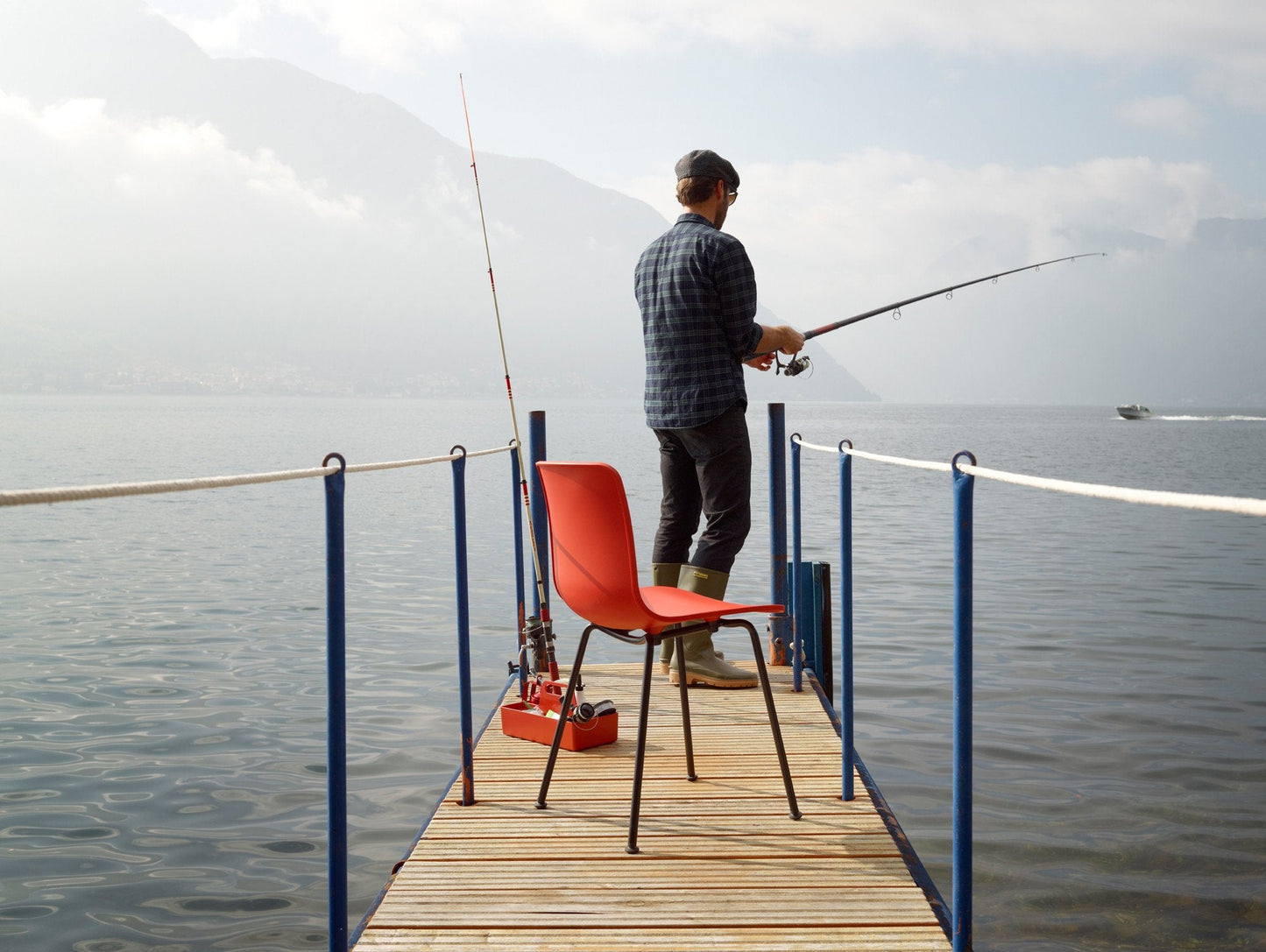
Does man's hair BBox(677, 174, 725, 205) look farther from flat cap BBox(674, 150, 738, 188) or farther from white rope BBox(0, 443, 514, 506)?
white rope BBox(0, 443, 514, 506)

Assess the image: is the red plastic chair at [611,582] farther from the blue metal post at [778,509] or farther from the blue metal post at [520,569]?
the blue metal post at [778,509]

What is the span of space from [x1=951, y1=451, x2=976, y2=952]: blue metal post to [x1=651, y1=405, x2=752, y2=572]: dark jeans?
1.82m

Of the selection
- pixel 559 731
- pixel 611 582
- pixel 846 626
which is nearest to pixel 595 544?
pixel 611 582

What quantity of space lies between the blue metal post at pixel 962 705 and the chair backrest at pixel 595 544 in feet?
3.11

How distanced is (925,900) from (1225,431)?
6884 centimetres

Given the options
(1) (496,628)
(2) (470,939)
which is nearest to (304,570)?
(1) (496,628)

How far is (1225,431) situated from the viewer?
6206 cm

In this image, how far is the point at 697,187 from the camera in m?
3.78

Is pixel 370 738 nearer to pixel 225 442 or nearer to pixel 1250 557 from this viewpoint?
pixel 1250 557

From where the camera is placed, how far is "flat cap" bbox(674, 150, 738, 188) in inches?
149

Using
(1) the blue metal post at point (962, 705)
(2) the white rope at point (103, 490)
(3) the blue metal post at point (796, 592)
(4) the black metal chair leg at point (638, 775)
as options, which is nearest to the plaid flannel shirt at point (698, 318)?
(3) the blue metal post at point (796, 592)

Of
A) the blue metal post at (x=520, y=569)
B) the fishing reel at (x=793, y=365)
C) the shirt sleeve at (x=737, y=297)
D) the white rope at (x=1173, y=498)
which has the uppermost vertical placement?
the shirt sleeve at (x=737, y=297)

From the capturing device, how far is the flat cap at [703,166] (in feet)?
12.4

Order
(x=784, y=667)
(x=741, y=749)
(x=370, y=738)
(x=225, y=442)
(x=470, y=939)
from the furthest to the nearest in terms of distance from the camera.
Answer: (x=225, y=442)
(x=370, y=738)
(x=784, y=667)
(x=741, y=749)
(x=470, y=939)
